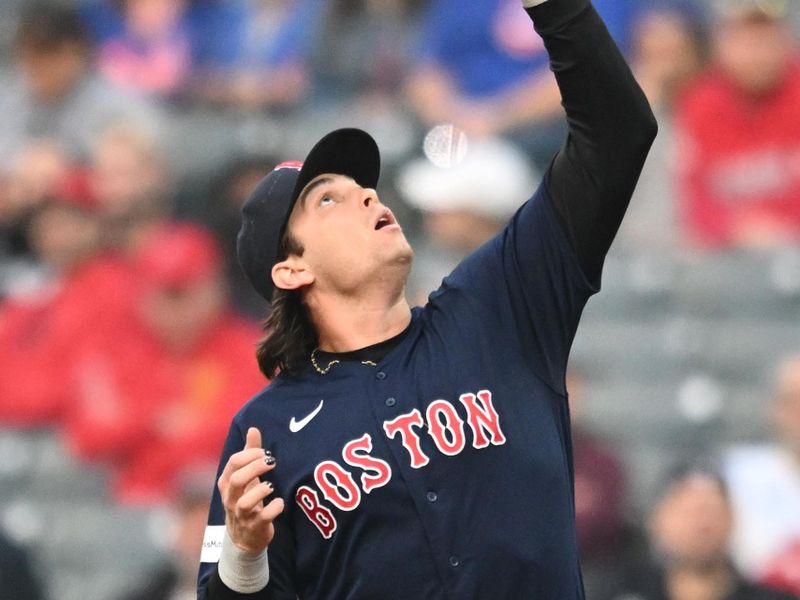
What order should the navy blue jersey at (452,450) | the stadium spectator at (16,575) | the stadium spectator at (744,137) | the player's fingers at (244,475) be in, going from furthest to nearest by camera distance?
1. the stadium spectator at (16,575)
2. the stadium spectator at (744,137)
3. the navy blue jersey at (452,450)
4. the player's fingers at (244,475)

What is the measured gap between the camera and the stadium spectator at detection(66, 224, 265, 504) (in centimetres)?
578

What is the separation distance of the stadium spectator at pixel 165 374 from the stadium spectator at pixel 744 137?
2000mm

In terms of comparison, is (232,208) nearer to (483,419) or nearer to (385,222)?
(385,222)

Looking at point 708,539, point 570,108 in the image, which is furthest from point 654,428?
point 570,108

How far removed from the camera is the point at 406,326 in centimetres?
259

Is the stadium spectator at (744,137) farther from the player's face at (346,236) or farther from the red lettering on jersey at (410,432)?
the red lettering on jersey at (410,432)

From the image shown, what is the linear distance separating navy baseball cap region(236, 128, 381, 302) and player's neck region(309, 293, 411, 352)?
0.15m

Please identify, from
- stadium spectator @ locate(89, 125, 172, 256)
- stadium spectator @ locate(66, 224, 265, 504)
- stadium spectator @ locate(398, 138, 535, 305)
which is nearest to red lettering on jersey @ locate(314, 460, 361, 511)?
stadium spectator @ locate(398, 138, 535, 305)

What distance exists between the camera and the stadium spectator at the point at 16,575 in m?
5.47

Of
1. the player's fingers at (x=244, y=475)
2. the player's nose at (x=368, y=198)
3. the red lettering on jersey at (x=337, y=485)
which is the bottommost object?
the red lettering on jersey at (x=337, y=485)

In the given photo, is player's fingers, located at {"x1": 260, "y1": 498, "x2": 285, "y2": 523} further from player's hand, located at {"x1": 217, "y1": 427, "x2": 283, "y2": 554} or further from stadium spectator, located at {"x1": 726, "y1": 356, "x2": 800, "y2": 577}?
stadium spectator, located at {"x1": 726, "y1": 356, "x2": 800, "y2": 577}

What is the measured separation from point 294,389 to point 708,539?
255cm

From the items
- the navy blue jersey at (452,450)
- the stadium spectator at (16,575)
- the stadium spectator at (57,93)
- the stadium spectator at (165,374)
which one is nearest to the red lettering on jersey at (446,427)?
the navy blue jersey at (452,450)

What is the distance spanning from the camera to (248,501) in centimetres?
215
